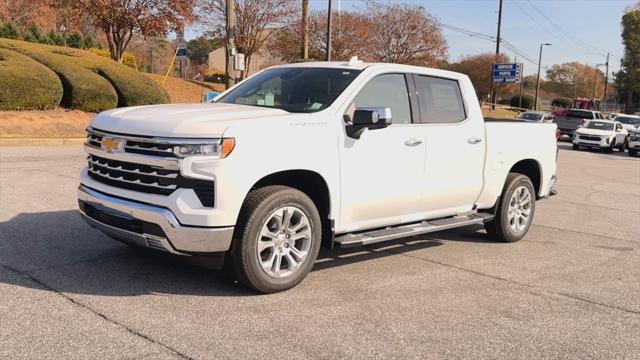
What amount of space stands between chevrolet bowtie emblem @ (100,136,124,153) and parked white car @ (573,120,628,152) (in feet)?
88.2

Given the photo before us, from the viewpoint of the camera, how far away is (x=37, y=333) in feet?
12.8

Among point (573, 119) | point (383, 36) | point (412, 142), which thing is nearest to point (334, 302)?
point (412, 142)

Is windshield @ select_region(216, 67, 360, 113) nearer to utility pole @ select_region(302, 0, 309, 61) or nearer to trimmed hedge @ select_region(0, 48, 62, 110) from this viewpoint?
trimmed hedge @ select_region(0, 48, 62, 110)

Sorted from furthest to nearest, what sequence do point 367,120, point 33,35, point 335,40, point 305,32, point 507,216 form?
point 335,40
point 33,35
point 305,32
point 507,216
point 367,120

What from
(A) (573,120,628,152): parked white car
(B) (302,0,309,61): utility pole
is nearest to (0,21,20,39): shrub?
(B) (302,0,309,61): utility pole

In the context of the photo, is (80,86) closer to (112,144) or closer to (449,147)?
(112,144)

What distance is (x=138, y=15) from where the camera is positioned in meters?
27.7

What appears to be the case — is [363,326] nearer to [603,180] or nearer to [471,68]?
[603,180]

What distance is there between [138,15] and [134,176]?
25061mm

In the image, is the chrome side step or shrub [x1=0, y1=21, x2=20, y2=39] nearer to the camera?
the chrome side step

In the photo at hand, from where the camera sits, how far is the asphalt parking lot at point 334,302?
→ 3961mm

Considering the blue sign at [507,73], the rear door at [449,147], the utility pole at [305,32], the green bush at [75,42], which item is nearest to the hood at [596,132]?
the utility pole at [305,32]

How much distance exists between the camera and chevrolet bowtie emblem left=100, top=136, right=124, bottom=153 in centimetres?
474

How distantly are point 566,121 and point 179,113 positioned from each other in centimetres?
3294
